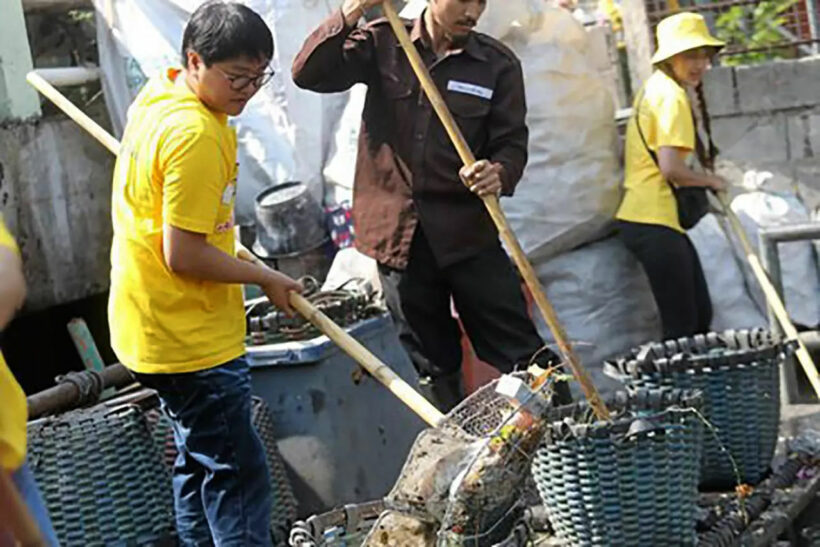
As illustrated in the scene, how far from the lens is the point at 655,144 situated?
683 cm

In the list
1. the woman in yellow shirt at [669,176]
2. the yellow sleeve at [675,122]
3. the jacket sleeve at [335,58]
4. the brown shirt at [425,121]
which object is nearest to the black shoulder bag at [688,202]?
the woman in yellow shirt at [669,176]

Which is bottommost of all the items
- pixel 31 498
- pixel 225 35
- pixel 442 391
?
pixel 442 391

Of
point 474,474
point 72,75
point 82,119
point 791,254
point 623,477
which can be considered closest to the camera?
point 474,474

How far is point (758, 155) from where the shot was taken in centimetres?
763

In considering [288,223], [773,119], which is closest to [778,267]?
[773,119]

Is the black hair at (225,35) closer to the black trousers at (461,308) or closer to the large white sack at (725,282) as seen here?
the black trousers at (461,308)

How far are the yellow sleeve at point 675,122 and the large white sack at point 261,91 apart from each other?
1.54 metres

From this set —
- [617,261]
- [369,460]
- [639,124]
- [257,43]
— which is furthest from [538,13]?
[257,43]

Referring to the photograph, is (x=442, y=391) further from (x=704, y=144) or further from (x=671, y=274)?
(x=704, y=144)

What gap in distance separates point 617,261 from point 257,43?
3.20 m

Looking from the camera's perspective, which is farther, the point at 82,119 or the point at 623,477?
the point at 82,119

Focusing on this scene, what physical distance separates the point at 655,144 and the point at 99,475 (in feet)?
9.92

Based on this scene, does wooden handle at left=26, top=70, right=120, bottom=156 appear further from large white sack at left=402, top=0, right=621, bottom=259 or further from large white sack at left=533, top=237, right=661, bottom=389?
large white sack at left=533, top=237, right=661, bottom=389

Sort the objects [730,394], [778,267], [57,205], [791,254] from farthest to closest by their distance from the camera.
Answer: [791,254] < [57,205] < [778,267] < [730,394]
